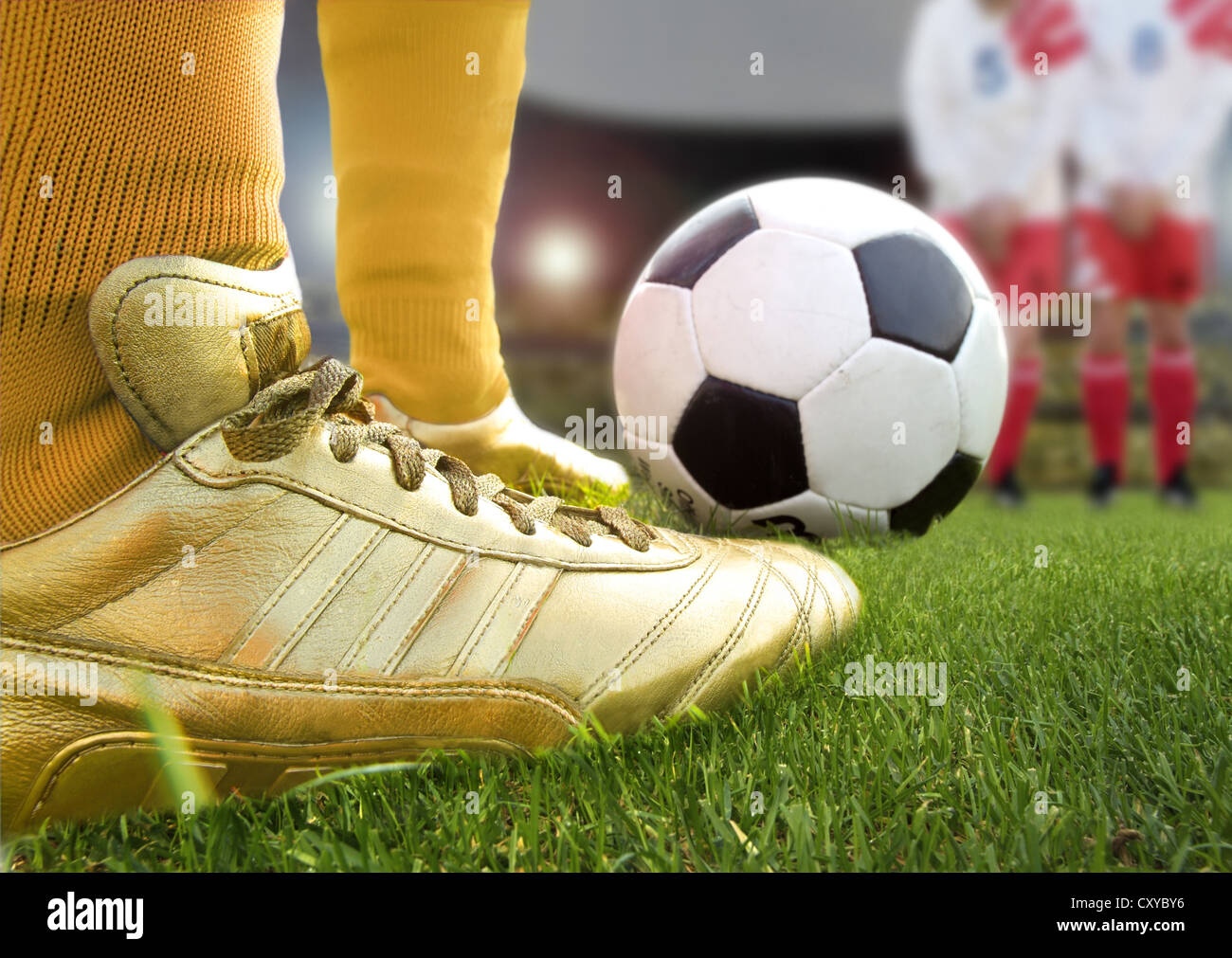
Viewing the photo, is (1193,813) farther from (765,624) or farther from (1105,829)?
(765,624)

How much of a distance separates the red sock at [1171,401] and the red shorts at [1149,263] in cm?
26

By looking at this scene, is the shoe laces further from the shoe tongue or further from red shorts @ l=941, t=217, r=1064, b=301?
red shorts @ l=941, t=217, r=1064, b=301

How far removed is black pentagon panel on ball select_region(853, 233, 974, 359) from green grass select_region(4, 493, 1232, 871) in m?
0.73

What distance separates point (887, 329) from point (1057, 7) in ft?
11.8

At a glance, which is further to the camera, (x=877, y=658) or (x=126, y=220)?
(x=877, y=658)

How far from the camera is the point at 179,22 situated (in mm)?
635

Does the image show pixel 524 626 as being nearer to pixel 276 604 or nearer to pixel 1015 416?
pixel 276 604

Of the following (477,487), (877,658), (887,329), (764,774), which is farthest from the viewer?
(887,329)

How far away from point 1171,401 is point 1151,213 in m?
1.01

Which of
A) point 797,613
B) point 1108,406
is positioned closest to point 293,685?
point 797,613

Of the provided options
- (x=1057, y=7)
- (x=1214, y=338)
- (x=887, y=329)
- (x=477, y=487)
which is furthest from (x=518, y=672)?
(x=1214, y=338)

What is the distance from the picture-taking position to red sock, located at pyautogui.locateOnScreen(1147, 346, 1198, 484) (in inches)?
144

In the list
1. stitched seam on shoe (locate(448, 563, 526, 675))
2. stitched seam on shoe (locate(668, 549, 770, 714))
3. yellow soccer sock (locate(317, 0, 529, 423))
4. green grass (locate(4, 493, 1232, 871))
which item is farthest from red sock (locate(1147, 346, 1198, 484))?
stitched seam on shoe (locate(448, 563, 526, 675))

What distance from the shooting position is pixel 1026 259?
A: 4129mm
